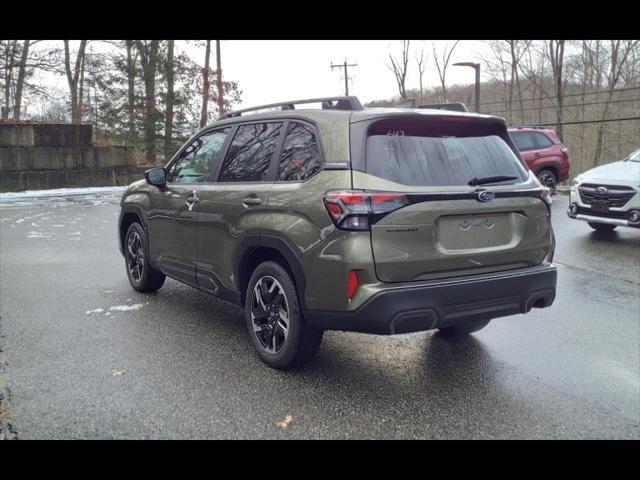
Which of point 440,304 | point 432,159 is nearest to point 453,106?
point 432,159

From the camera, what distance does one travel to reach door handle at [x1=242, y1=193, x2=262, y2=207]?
3.96m

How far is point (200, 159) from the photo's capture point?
5.07m

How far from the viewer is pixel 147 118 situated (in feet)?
78.0

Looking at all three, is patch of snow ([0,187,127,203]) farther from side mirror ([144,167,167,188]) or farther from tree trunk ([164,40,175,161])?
side mirror ([144,167,167,188])

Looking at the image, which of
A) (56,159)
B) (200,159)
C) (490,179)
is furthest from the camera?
(56,159)

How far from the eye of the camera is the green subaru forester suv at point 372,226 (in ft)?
10.6

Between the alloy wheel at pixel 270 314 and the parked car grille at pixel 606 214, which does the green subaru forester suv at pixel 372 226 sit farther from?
the parked car grille at pixel 606 214

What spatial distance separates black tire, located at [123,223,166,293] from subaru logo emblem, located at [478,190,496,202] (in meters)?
3.57

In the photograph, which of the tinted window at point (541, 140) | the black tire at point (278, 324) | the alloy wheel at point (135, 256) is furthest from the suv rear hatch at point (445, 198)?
the tinted window at point (541, 140)

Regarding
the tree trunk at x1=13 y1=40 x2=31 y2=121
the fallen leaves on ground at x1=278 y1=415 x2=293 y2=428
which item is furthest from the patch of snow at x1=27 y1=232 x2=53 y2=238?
the tree trunk at x1=13 y1=40 x2=31 y2=121

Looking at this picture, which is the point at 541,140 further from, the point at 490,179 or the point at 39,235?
the point at 490,179

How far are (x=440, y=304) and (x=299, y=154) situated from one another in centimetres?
138

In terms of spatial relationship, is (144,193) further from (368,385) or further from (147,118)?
(147,118)

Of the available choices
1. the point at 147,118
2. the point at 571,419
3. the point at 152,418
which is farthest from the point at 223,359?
the point at 147,118
